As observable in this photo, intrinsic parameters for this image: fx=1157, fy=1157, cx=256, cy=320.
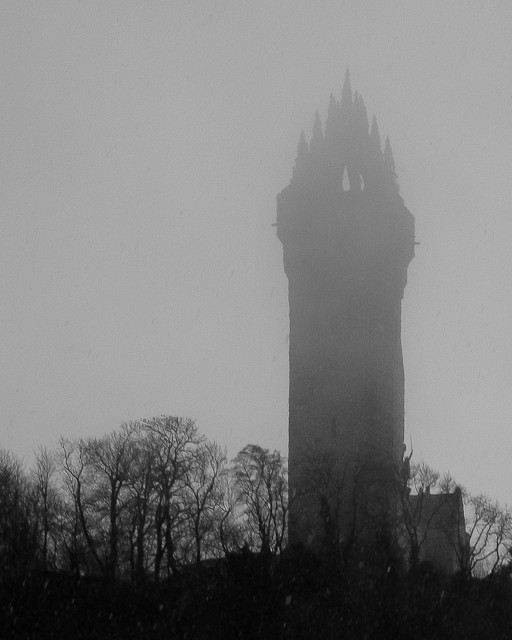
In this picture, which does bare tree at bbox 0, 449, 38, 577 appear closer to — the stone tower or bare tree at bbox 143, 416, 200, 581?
bare tree at bbox 143, 416, 200, 581

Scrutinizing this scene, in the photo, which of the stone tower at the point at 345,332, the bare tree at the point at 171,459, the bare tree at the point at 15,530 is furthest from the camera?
the stone tower at the point at 345,332

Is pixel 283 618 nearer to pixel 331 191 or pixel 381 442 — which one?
A: pixel 381 442

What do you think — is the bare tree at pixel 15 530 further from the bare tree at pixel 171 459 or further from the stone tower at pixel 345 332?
the stone tower at pixel 345 332

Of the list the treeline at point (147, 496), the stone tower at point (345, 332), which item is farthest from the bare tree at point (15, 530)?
the stone tower at point (345, 332)

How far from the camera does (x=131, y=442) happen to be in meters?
52.3

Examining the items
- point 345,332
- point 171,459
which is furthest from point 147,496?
point 345,332

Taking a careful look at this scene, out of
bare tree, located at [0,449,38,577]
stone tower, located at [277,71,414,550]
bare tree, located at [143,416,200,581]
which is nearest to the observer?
bare tree, located at [0,449,38,577]

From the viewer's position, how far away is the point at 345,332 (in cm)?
6406

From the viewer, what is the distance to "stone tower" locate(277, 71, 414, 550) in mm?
60750

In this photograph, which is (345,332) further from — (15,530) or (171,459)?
(15,530)

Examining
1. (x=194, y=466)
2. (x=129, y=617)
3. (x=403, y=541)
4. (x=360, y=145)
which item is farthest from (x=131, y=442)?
(x=360, y=145)

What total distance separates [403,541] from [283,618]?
30615 millimetres

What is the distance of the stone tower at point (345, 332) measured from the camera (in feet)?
199

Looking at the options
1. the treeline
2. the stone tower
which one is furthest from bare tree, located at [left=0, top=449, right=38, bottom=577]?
the stone tower
